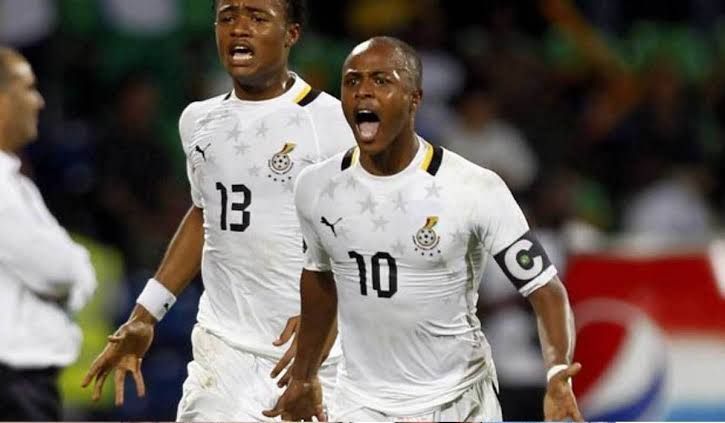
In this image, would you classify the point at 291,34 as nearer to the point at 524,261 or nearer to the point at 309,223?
the point at 309,223

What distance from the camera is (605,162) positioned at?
12398 mm

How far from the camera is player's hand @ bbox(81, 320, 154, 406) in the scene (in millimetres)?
6598

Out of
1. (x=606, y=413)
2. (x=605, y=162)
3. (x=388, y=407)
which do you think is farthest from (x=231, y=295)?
(x=605, y=162)

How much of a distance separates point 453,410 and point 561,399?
0.52m

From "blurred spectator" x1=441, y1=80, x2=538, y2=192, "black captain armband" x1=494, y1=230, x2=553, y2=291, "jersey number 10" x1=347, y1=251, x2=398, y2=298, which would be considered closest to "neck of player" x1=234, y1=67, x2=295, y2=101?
"jersey number 10" x1=347, y1=251, x2=398, y2=298

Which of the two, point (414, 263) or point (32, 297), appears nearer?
point (414, 263)

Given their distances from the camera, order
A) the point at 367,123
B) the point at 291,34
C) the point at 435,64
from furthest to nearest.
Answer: the point at 435,64
the point at 291,34
the point at 367,123

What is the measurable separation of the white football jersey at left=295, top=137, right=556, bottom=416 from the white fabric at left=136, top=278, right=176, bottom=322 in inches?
40.1

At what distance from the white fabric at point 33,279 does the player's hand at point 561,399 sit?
2.71m

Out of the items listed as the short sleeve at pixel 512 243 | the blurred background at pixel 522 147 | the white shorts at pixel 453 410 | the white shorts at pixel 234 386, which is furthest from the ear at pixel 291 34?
the blurred background at pixel 522 147

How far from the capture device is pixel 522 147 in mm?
11844

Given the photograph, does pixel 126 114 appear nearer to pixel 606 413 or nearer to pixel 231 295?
pixel 606 413

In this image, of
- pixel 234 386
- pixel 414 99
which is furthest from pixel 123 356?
pixel 414 99

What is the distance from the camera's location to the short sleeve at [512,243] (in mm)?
5742
